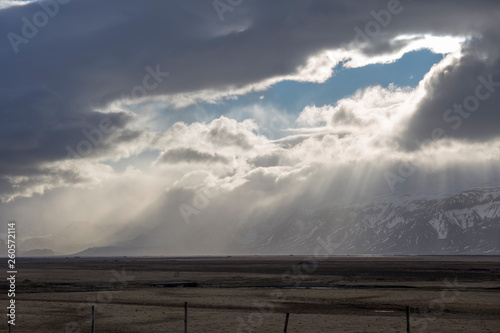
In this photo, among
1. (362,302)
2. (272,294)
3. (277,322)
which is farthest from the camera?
(272,294)

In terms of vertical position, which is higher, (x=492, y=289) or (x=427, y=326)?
(x=492, y=289)

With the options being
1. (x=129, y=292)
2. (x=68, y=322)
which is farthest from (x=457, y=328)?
(x=129, y=292)

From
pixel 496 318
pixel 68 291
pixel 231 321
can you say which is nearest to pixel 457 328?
pixel 496 318

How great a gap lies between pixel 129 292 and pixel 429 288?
40376 mm

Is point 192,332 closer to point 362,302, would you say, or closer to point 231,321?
point 231,321

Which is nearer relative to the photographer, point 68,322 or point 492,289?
point 68,322

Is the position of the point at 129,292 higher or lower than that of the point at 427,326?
higher

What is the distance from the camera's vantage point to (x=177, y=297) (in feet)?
219

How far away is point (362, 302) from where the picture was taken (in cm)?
5956

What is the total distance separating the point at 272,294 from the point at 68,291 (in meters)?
28.0

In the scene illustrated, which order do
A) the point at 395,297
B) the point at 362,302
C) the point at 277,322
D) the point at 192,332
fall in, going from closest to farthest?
the point at 192,332, the point at 277,322, the point at 362,302, the point at 395,297

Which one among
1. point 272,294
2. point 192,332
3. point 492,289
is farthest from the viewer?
point 492,289

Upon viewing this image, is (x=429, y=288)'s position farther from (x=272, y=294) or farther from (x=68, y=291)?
(x=68, y=291)

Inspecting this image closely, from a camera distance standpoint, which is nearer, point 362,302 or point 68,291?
point 362,302
